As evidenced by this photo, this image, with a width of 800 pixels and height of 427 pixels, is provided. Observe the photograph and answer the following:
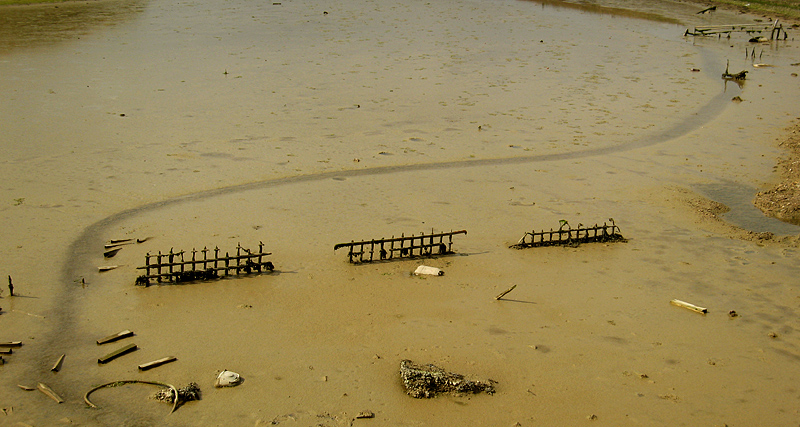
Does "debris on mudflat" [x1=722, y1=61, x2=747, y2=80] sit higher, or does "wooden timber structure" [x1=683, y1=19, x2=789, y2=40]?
"wooden timber structure" [x1=683, y1=19, x2=789, y2=40]

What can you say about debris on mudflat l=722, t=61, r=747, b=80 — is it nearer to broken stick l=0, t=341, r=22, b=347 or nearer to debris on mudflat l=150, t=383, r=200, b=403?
debris on mudflat l=150, t=383, r=200, b=403

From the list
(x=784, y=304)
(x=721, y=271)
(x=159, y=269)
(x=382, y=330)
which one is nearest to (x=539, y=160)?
(x=721, y=271)

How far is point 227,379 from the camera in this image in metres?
12.1

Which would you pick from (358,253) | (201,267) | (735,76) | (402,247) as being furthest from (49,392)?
(735,76)

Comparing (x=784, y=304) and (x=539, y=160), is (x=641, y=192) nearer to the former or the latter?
(x=539, y=160)

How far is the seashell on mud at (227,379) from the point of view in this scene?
476 inches

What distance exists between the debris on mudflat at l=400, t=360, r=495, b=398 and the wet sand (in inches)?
8.6

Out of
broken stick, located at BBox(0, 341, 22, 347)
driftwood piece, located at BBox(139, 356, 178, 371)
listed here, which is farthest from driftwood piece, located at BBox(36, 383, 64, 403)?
broken stick, located at BBox(0, 341, 22, 347)

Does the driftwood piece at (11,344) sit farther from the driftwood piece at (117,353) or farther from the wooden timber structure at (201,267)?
the wooden timber structure at (201,267)

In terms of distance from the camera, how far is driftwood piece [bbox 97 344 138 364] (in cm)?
1266

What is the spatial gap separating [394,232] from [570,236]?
4.81m

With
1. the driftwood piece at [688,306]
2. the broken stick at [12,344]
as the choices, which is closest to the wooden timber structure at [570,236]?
the driftwood piece at [688,306]

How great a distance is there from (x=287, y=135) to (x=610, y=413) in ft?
59.7

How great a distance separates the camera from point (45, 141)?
24703 mm
